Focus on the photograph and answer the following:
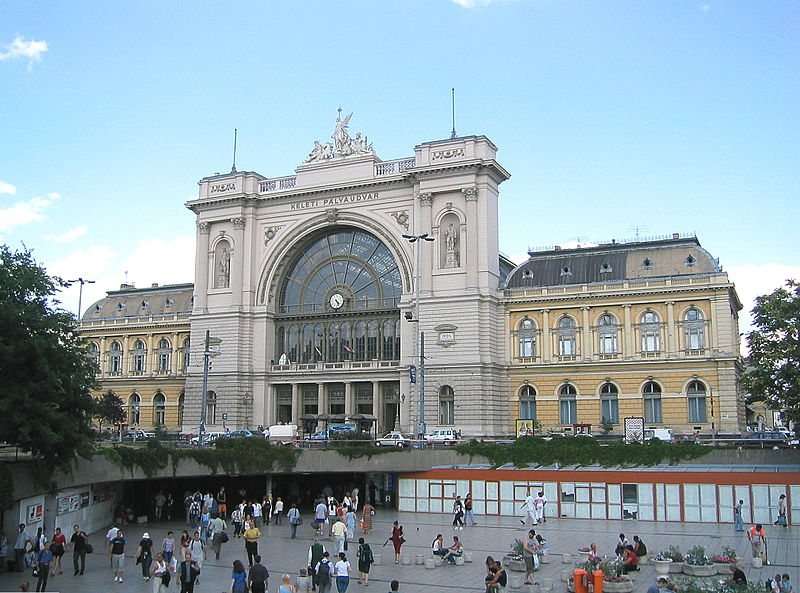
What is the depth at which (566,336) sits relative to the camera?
7238 cm

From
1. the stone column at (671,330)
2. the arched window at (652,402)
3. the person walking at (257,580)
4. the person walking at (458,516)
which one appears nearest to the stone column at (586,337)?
the arched window at (652,402)

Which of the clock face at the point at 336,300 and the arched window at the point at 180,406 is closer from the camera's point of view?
the clock face at the point at 336,300

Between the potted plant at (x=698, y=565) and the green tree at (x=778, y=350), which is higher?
the green tree at (x=778, y=350)

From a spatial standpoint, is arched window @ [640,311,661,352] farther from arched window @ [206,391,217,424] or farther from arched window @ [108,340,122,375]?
arched window @ [108,340,122,375]

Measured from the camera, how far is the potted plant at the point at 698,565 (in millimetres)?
29172

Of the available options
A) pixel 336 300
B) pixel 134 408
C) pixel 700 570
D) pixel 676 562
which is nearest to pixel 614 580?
pixel 700 570

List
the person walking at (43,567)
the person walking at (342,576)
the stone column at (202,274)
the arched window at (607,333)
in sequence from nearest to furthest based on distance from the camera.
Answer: the person walking at (342,576), the person walking at (43,567), the arched window at (607,333), the stone column at (202,274)

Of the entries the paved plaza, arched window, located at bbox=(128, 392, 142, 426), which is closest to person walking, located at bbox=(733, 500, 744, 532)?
the paved plaza

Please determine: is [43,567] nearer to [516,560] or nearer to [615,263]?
[516,560]

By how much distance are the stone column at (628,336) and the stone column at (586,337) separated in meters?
2.68

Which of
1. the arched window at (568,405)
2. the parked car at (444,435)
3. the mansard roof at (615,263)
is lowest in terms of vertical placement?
the parked car at (444,435)

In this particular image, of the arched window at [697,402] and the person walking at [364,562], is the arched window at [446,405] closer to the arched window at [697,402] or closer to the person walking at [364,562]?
the arched window at [697,402]

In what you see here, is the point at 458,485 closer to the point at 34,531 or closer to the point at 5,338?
the point at 34,531

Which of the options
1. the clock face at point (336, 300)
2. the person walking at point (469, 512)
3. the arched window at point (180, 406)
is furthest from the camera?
the arched window at point (180, 406)
